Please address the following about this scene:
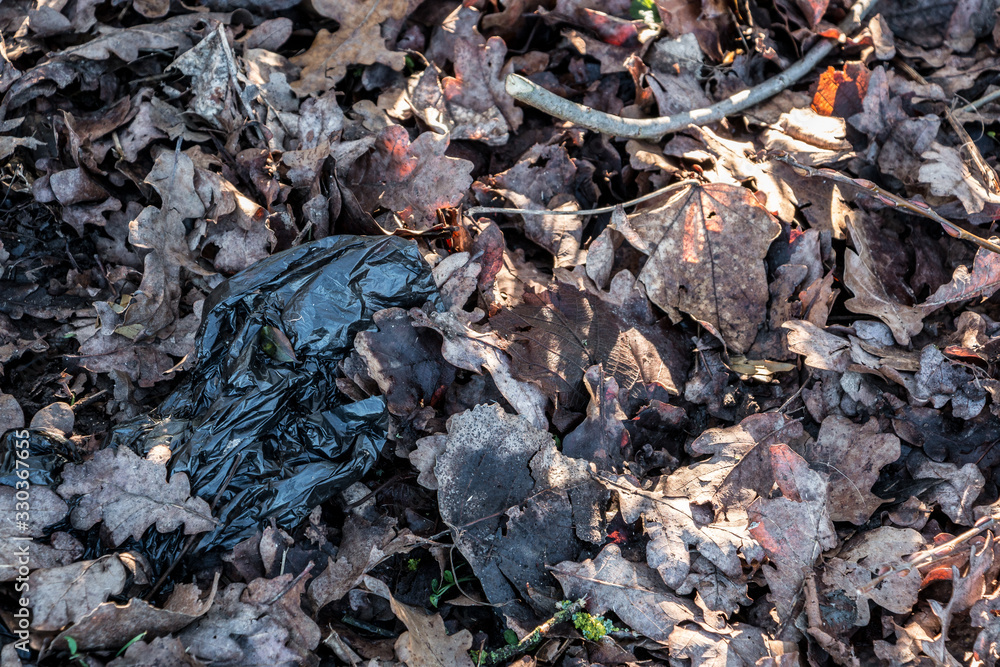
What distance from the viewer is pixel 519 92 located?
2641mm

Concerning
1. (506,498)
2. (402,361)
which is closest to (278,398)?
(402,361)

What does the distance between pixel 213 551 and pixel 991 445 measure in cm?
289

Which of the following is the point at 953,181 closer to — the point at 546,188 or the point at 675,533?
the point at 546,188

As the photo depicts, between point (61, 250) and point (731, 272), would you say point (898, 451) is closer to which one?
point (731, 272)

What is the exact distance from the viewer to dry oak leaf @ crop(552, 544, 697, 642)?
6.32 feet

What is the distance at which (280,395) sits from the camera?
2.17 metres

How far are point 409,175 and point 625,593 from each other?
1.95 metres

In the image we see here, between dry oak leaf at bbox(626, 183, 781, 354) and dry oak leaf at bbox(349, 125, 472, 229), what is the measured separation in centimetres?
85

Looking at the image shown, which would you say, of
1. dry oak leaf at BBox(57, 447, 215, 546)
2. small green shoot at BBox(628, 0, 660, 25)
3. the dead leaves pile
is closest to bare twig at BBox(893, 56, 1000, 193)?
the dead leaves pile

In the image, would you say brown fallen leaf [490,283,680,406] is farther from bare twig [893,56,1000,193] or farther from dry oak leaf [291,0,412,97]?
bare twig [893,56,1000,193]

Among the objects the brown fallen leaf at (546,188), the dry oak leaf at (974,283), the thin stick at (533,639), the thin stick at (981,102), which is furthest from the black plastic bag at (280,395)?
the thin stick at (981,102)

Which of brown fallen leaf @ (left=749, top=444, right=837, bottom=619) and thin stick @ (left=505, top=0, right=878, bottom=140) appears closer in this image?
brown fallen leaf @ (left=749, top=444, right=837, bottom=619)

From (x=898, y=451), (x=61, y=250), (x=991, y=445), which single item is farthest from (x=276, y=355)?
(x=991, y=445)

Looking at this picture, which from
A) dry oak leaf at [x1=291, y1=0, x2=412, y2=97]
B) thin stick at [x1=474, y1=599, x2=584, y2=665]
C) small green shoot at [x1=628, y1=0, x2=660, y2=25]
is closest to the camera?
thin stick at [x1=474, y1=599, x2=584, y2=665]
